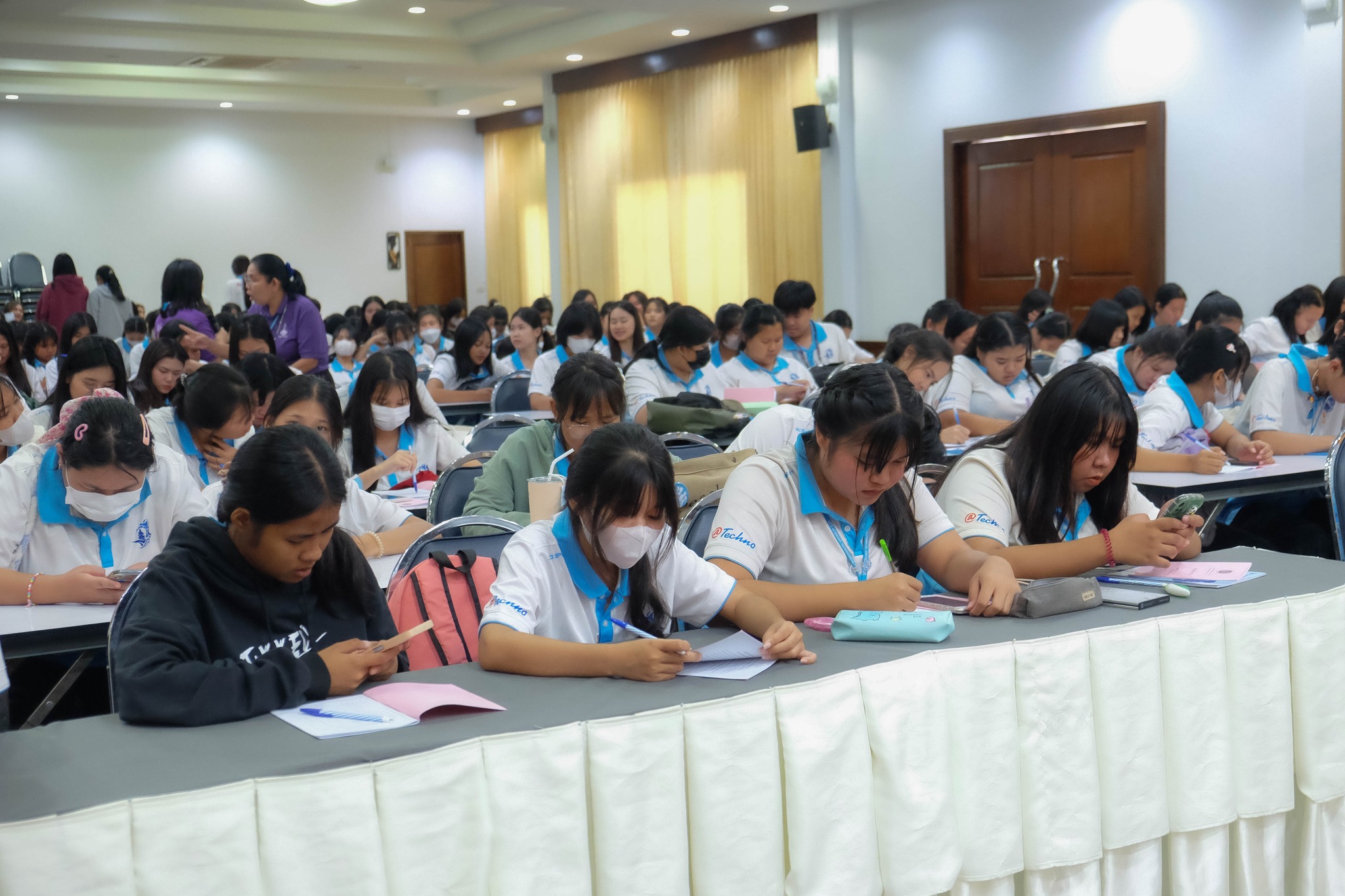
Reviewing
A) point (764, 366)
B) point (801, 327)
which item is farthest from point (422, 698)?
point (801, 327)

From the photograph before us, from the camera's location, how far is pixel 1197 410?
4.18 m

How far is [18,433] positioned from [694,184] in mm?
8700

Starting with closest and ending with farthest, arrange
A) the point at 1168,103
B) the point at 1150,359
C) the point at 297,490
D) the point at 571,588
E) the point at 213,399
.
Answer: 1. the point at 297,490
2. the point at 571,588
3. the point at 213,399
4. the point at 1150,359
5. the point at 1168,103

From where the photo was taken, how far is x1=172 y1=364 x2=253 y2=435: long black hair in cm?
342

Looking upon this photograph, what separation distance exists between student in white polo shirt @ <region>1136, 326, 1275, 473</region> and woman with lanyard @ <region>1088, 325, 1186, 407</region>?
383 mm

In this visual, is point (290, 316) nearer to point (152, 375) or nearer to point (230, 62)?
point (152, 375)

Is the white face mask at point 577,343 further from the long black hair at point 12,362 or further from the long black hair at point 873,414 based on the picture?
the long black hair at point 873,414

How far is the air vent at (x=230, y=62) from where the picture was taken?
40.7ft

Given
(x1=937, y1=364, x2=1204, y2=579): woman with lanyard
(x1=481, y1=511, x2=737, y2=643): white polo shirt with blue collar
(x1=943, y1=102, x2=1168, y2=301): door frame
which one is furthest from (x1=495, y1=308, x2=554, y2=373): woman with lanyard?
(x1=481, y1=511, x2=737, y2=643): white polo shirt with blue collar

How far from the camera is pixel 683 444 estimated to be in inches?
159

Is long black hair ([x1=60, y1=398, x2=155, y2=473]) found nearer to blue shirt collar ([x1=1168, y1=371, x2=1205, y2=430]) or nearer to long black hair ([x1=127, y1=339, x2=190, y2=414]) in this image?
long black hair ([x1=127, y1=339, x2=190, y2=414])

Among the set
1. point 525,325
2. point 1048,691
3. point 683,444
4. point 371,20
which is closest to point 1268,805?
point 1048,691

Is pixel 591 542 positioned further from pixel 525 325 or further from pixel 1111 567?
pixel 525 325

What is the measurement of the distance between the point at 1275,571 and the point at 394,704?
167 centimetres
